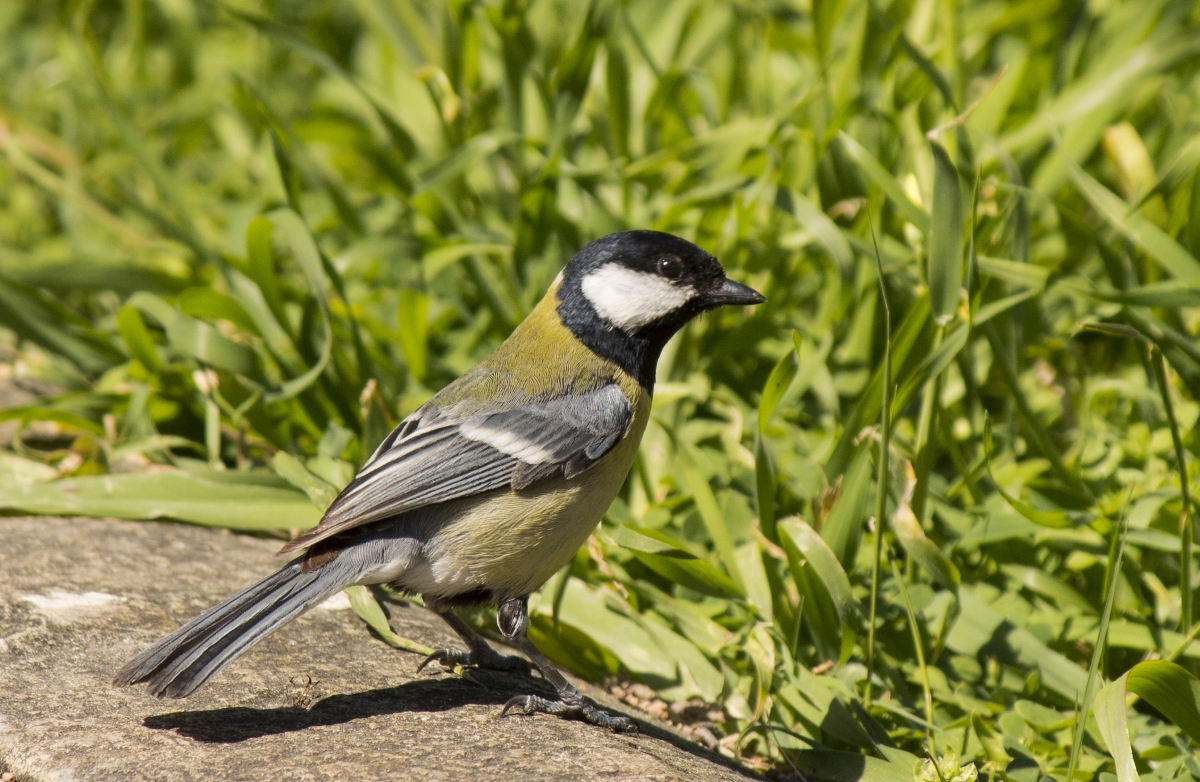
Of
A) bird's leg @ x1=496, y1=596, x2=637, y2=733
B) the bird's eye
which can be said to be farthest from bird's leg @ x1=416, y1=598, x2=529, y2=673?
the bird's eye

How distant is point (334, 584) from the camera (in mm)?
2180

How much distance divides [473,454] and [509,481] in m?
0.10

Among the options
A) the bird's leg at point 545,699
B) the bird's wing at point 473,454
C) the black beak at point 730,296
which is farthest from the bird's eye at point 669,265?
the bird's leg at point 545,699

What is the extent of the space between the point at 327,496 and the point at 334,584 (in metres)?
0.63

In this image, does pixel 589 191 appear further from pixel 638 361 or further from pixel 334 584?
pixel 334 584

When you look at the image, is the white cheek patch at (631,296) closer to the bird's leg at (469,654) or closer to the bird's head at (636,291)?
the bird's head at (636,291)

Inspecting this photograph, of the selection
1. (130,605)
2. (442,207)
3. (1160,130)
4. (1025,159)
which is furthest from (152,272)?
(1160,130)

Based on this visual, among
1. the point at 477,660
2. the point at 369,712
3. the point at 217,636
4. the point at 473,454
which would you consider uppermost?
the point at 473,454

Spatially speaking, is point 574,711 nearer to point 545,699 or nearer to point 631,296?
point 545,699

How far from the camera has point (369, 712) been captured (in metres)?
2.08

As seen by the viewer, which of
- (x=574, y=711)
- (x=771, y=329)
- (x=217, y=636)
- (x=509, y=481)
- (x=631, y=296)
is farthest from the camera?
(x=771, y=329)

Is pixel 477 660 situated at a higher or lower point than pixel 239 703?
lower

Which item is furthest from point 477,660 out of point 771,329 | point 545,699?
point 771,329

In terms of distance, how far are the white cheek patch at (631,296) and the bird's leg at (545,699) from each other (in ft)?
2.32
